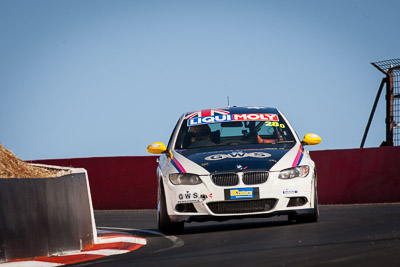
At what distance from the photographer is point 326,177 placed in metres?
19.5

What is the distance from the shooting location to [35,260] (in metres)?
8.98

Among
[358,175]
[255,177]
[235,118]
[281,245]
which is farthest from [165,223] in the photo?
[358,175]

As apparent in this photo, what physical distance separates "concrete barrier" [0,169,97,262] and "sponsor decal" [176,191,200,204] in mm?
1133

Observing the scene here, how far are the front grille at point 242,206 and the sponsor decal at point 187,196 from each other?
169 mm

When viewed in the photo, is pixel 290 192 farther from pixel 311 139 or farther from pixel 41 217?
pixel 41 217

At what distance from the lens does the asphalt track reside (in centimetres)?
740

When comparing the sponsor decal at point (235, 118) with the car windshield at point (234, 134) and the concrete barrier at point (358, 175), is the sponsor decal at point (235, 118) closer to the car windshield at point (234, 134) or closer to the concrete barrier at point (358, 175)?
the car windshield at point (234, 134)

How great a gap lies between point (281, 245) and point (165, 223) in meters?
2.92

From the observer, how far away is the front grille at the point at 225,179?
1109 cm

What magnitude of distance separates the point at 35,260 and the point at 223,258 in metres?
2.01

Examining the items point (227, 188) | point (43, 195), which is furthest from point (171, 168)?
point (43, 195)

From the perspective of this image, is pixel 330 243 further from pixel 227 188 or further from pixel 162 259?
pixel 227 188

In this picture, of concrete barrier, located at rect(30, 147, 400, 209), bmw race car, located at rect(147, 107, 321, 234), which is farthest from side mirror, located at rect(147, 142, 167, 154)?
concrete barrier, located at rect(30, 147, 400, 209)

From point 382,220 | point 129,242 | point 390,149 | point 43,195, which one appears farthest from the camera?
point 390,149
